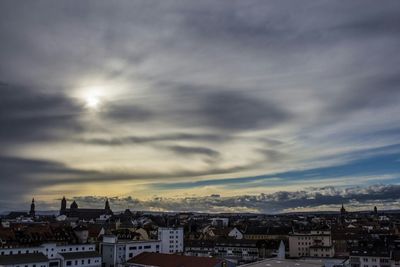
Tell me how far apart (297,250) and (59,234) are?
2649 inches

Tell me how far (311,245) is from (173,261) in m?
57.2

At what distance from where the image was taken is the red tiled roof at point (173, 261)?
80550 mm

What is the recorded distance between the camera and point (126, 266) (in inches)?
3647

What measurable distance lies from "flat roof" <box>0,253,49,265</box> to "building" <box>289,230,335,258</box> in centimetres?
7274

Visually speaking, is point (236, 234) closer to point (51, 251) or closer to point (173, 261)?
point (173, 261)

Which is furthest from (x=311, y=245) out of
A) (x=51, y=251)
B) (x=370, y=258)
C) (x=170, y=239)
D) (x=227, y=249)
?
(x=51, y=251)

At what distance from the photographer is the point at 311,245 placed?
127375 millimetres

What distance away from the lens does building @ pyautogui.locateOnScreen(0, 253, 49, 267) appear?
7790 centimetres

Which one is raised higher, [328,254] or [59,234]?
[59,234]

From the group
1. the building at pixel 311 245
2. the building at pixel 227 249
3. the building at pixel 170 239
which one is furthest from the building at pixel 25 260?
the building at pixel 311 245

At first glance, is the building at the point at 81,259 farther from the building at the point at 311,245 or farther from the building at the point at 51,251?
the building at the point at 311,245

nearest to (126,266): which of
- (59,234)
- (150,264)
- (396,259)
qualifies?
(150,264)

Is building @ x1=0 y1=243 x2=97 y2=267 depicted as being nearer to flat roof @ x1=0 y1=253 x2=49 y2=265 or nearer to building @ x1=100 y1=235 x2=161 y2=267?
flat roof @ x1=0 y1=253 x2=49 y2=265

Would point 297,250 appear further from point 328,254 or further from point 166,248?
point 166,248
